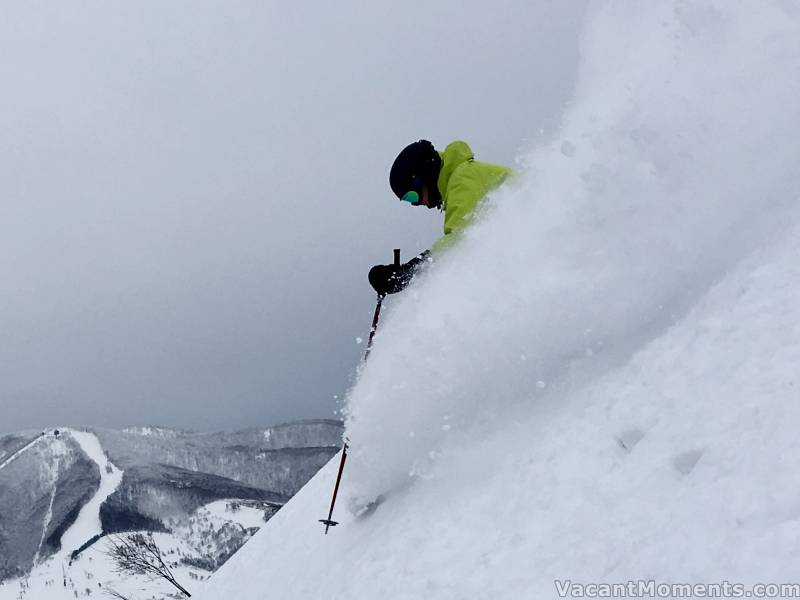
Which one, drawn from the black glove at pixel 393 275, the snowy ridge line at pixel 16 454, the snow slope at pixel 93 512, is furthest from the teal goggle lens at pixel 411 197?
the snowy ridge line at pixel 16 454

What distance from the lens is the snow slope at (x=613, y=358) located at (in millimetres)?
3195

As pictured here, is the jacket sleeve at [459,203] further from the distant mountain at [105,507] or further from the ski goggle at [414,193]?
the distant mountain at [105,507]

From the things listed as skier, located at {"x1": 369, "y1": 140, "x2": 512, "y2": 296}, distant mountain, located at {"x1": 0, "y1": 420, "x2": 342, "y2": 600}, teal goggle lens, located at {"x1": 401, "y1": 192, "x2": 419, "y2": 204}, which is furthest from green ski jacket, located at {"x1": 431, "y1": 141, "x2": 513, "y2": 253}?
distant mountain, located at {"x1": 0, "y1": 420, "x2": 342, "y2": 600}

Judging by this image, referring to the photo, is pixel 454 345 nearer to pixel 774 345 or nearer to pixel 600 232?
pixel 600 232

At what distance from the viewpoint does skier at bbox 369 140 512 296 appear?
6.70 metres

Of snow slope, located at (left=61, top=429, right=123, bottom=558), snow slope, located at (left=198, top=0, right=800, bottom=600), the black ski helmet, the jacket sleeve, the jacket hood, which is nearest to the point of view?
snow slope, located at (left=198, top=0, right=800, bottom=600)

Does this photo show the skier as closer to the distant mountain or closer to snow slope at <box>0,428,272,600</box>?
snow slope at <box>0,428,272,600</box>

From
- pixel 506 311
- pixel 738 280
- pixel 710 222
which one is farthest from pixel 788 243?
pixel 506 311

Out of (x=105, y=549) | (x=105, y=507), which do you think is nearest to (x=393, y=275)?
(x=105, y=549)

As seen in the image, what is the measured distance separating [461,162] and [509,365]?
98.6 inches

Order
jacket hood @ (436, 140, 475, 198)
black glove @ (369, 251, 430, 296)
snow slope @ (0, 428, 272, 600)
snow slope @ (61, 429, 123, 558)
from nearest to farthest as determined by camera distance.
Answer: black glove @ (369, 251, 430, 296) < jacket hood @ (436, 140, 475, 198) < snow slope @ (0, 428, 272, 600) < snow slope @ (61, 429, 123, 558)

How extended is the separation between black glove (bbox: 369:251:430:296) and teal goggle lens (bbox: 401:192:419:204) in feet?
2.47

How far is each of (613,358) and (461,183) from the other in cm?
260

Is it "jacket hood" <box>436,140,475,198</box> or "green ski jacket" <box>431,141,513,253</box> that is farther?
"jacket hood" <box>436,140,475,198</box>
